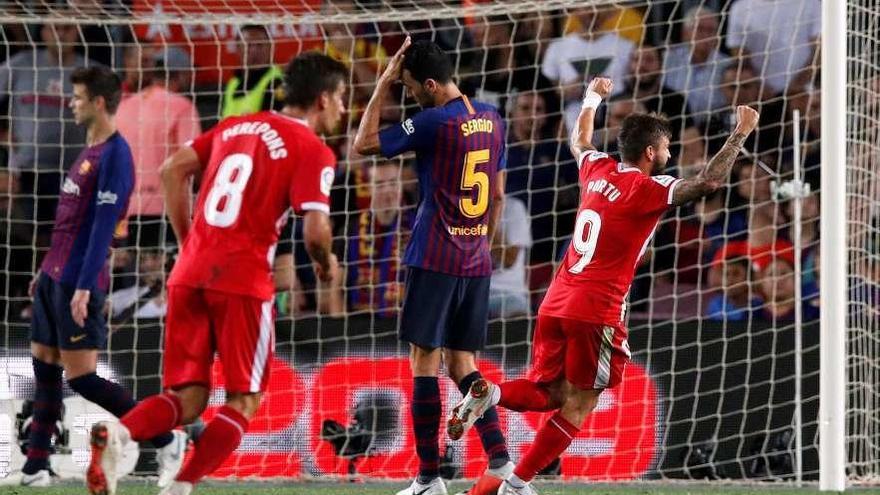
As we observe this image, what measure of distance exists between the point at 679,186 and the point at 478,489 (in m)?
1.46

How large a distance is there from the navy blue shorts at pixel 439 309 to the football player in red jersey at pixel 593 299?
1.30 ft

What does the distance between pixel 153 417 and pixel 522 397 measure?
61.7 inches

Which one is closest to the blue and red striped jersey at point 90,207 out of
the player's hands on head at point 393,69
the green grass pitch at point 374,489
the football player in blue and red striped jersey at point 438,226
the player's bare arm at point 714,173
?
A: the green grass pitch at point 374,489

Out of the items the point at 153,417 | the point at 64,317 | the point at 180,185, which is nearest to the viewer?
the point at 153,417

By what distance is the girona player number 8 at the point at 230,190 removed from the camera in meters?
5.29

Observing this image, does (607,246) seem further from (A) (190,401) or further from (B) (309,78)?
(A) (190,401)

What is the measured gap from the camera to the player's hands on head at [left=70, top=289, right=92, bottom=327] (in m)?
6.88

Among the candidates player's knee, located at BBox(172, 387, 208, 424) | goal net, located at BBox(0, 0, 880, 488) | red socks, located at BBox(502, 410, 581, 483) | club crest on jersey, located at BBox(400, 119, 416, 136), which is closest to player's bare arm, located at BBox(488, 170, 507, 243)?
club crest on jersey, located at BBox(400, 119, 416, 136)

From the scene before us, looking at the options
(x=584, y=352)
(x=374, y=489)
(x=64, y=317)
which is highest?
(x=584, y=352)

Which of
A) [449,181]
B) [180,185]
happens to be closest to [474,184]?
[449,181]

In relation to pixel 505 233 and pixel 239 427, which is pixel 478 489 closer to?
pixel 239 427

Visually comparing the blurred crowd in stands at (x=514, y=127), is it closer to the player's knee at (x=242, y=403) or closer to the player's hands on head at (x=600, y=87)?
the player's hands on head at (x=600, y=87)

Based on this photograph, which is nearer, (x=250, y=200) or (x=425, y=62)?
(x=250, y=200)

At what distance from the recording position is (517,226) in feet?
31.1
